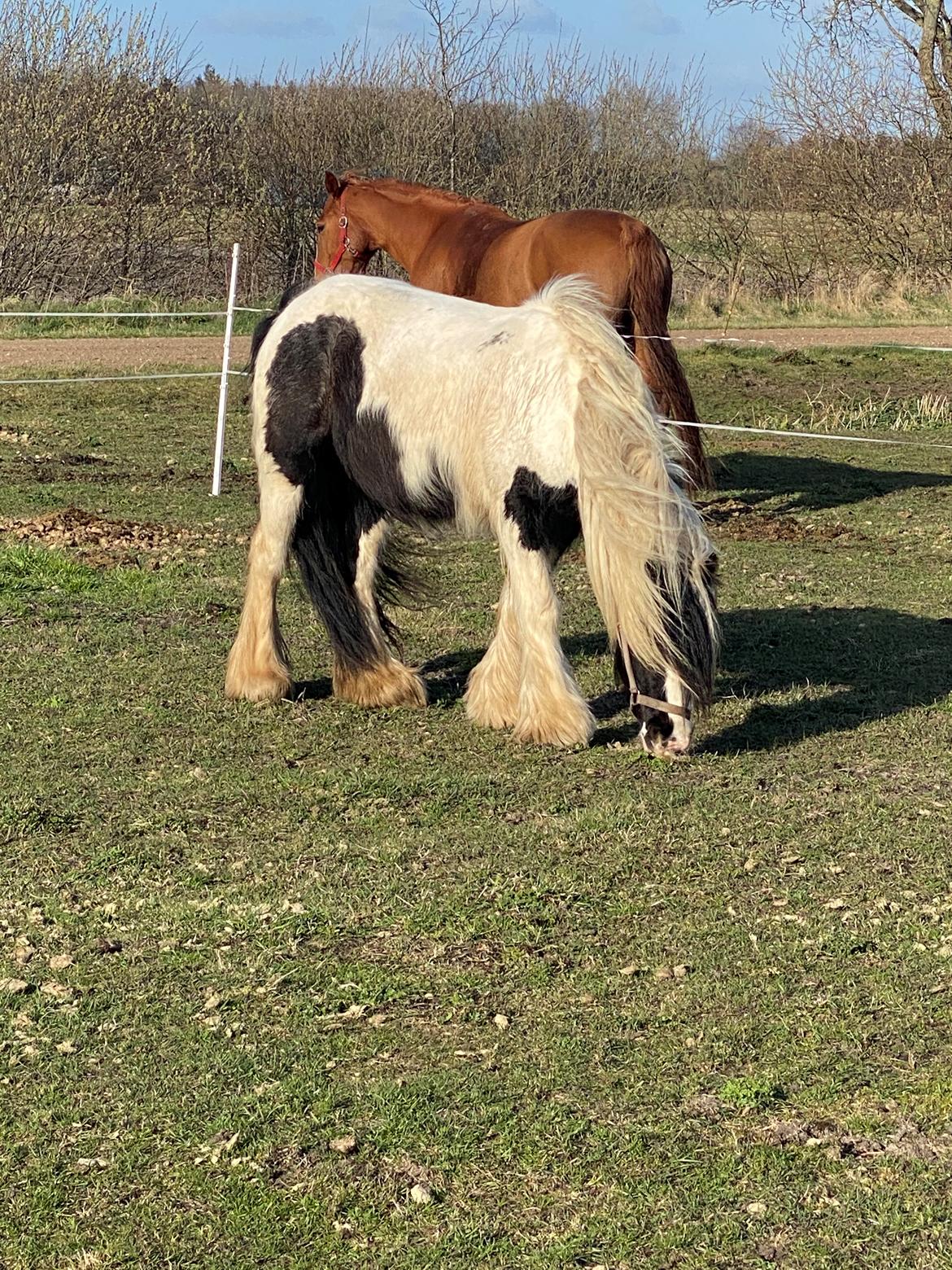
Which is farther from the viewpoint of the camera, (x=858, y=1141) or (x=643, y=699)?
(x=643, y=699)

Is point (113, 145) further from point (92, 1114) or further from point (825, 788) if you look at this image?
point (92, 1114)

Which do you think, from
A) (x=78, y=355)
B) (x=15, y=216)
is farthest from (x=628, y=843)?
(x=15, y=216)

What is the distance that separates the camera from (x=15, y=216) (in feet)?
76.6

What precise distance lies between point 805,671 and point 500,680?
179cm

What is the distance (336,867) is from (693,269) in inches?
896

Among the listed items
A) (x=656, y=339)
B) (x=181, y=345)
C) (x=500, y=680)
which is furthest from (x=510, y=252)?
(x=181, y=345)

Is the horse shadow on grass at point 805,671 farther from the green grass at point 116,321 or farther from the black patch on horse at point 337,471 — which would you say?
the green grass at point 116,321

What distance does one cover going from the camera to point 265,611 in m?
6.83

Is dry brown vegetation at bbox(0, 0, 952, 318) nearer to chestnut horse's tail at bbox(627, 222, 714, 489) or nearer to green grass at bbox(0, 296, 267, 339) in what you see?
green grass at bbox(0, 296, 267, 339)

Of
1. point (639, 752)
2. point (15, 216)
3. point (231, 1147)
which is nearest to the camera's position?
point (231, 1147)

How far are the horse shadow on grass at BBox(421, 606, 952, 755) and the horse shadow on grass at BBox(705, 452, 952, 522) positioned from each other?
11.5ft

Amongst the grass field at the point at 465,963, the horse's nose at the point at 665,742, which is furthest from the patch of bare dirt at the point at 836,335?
the horse's nose at the point at 665,742

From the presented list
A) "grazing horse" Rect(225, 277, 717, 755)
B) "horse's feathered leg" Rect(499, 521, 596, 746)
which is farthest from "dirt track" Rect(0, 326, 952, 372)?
"horse's feathered leg" Rect(499, 521, 596, 746)

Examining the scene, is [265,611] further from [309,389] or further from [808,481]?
[808,481]
